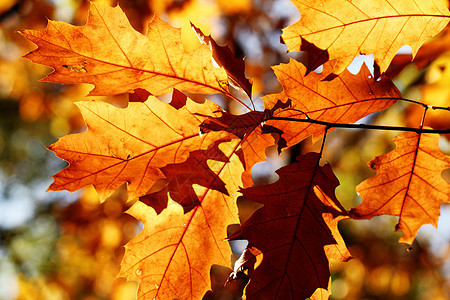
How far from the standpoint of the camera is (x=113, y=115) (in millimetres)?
810

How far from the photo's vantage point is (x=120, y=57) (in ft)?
2.64

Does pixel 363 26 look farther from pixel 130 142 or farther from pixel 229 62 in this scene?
pixel 130 142

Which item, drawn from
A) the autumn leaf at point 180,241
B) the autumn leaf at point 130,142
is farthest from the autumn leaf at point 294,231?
the autumn leaf at point 130,142

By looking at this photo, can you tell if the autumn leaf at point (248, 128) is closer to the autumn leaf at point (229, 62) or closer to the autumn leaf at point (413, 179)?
the autumn leaf at point (229, 62)

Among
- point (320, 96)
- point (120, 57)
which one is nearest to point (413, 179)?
point (320, 96)

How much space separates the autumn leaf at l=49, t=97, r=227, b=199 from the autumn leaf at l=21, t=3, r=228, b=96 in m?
0.06

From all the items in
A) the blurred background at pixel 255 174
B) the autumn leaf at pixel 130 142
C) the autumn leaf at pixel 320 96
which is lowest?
the blurred background at pixel 255 174

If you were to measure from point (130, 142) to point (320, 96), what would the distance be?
1.43ft

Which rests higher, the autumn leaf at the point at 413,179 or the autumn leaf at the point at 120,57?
the autumn leaf at the point at 120,57

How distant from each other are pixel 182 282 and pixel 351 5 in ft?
2.45

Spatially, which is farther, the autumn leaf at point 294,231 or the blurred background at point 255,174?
the blurred background at point 255,174

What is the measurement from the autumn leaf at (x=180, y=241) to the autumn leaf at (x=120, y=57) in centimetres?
18

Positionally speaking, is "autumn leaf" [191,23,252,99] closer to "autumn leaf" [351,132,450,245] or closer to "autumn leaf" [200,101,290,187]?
"autumn leaf" [200,101,290,187]

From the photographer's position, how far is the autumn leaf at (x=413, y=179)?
0.91m
